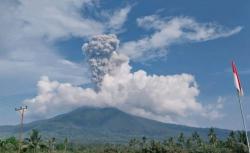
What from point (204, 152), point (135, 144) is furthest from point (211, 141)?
point (204, 152)

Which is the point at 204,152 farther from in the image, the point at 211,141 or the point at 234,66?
the point at 234,66

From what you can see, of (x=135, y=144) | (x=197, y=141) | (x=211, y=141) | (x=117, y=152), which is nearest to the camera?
(x=117, y=152)

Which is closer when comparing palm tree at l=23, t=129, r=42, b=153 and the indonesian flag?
the indonesian flag

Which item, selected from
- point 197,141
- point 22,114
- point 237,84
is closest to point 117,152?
point 22,114

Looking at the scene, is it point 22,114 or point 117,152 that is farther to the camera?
point 117,152

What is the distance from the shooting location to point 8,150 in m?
97.3

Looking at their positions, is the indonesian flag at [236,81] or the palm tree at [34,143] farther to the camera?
the palm tree at [34,143]

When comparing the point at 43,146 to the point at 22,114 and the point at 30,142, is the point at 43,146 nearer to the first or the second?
the point at 30,142

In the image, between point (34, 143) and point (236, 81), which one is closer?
point (236, 81)

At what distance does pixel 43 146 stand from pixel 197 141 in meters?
78.6

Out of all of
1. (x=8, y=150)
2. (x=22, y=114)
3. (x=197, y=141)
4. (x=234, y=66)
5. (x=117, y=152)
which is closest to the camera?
(x=234, y=66)

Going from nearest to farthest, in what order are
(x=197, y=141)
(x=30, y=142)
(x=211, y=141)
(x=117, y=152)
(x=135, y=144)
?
(x=30, y=142) < (x=117, y=152) < (x=211, y=141) < (x=197, y=141) < (x=135, y=144)

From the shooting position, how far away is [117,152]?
112750mm

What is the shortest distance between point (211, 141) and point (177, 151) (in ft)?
192
